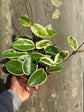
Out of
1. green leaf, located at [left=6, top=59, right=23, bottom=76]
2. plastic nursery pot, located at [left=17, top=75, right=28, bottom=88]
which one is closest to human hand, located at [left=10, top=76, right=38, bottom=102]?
plastic nursery pot, located at [left=17, top=75, right=28, bottom=88]

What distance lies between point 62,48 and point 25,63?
56 cm

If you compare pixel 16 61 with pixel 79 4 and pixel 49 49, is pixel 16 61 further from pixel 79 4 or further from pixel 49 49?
pixel 79 4

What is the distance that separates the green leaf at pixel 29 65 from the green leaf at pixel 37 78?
1.6 inches

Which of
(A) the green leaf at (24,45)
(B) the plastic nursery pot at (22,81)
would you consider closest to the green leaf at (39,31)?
(A) the green leaf at (24,45)

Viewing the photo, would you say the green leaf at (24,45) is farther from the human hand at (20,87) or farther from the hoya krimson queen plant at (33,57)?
the human hand at (20,87)

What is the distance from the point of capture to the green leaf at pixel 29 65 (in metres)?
0.98

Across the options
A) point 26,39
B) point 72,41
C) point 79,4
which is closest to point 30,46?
point 26,39

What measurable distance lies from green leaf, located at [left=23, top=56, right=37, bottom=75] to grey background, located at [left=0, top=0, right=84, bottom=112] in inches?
13.0

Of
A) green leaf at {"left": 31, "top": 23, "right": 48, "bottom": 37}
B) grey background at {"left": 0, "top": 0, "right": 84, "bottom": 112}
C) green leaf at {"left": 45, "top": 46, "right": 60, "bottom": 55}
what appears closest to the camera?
green leaf at {"left": 31, "top": 23, "right": 48, "bottom": 37}

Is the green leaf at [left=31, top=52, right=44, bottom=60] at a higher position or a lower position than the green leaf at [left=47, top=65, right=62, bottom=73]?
higher

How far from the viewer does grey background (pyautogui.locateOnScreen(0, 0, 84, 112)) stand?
1.23 meters

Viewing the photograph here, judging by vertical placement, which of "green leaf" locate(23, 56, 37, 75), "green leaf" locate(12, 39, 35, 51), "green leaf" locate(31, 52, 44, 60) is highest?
"green leaf" locate(12, 39, 35, 51)

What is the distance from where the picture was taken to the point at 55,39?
1374 millimetres

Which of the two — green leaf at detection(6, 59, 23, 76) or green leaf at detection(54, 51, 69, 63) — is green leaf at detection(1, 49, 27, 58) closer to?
green leaf at detection(6, 59, 23, 76)
